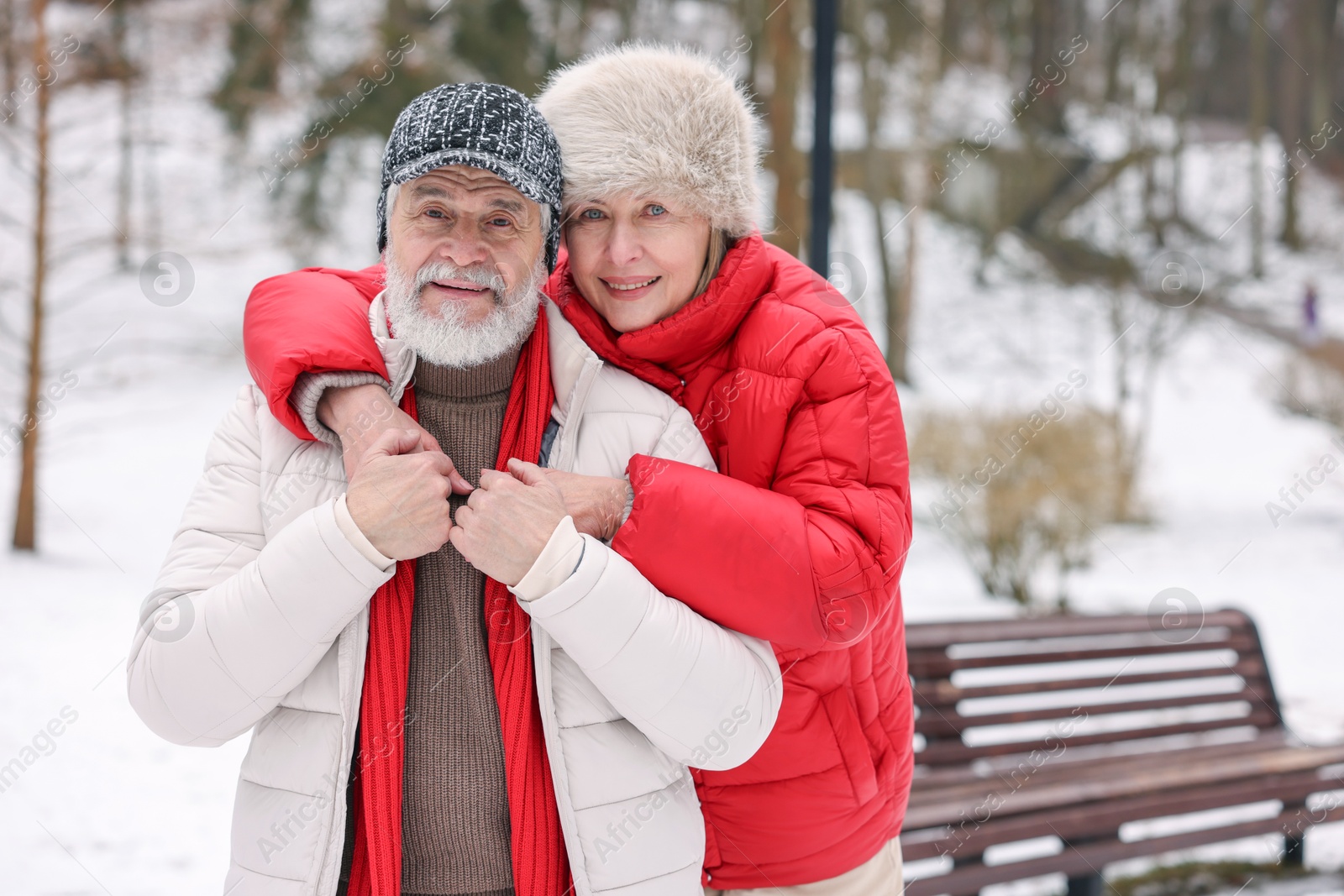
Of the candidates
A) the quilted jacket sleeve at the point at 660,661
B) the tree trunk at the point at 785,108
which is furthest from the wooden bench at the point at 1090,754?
the tree trunk at the point at 785,108

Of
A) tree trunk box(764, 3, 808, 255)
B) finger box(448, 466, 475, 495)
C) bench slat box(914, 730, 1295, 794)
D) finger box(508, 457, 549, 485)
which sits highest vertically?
tree trunk box(764, 3, 808, 255)

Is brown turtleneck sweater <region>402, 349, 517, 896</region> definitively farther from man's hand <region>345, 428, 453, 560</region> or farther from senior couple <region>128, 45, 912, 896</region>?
man's hand <region>345, 428, 453, 560</region>

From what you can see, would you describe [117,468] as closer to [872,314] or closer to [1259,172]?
[872,314]

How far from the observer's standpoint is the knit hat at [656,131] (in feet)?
5.92

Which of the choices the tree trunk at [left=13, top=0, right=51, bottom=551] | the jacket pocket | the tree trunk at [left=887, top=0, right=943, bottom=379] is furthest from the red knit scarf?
the tree trunk at [left=887, top=0, right=943, bottom=379]

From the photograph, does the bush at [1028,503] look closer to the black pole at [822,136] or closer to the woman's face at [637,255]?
the black pole at [822,136]

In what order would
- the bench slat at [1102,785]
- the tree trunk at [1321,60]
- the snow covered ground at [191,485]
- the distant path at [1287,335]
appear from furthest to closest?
the tree trunk at [1321,60], the distant path at [1287,335], the snow covered ground at [191,485], the bench slat at [1102,785]

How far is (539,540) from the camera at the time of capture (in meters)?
1.48

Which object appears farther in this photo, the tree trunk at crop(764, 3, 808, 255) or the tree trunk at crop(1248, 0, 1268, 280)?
the tree trunk at crop(1248, 0, 1268, 280)

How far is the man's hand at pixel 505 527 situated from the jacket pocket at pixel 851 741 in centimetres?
71

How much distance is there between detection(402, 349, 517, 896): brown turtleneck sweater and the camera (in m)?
1.61

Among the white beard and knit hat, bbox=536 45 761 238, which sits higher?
knit hat, bbox=536 45 761 238

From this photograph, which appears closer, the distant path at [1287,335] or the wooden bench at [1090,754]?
the wooden bench at [1090,754]

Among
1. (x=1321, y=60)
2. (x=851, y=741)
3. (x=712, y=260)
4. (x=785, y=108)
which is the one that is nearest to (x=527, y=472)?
(x=712, y=260)
